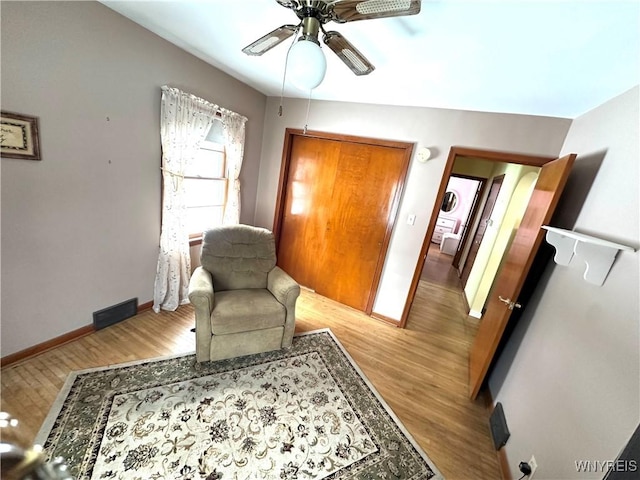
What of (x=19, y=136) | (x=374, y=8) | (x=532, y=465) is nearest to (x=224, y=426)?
(x=532, y=465)

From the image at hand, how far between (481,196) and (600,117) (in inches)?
154

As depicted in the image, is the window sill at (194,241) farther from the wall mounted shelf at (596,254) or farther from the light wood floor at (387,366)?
the wall mounted shelf at (596,254)

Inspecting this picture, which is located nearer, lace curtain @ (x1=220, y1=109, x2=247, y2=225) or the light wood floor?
the light wood floor

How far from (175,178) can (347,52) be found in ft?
5.83

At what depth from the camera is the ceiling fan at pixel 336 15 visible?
89cm

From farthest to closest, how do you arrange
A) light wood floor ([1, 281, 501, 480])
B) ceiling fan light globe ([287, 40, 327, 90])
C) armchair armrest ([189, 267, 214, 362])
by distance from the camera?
armchair armrest ([189, 267, 214, 362])
light wood floor ([1, 281, 501, 480])
ceiling fan light globe ([287, 40, 327, 90])

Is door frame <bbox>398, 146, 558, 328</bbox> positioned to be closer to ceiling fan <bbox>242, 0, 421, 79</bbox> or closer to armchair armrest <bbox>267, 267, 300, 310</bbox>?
armchair armrest <bbox>267, 267, 300, 310</bbox>

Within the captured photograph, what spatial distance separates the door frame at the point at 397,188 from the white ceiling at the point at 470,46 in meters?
0.48

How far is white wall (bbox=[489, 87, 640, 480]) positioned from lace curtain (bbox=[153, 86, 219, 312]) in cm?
283

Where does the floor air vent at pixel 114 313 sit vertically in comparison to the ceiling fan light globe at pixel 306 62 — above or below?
below

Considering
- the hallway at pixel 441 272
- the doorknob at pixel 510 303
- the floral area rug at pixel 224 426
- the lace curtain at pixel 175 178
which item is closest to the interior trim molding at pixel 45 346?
the floral area rug at pixel 224 426

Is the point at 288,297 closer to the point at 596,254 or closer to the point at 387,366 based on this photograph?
the point at 387,366

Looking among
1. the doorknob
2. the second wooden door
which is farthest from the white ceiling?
the doorknob

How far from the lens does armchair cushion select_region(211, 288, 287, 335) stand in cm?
178
